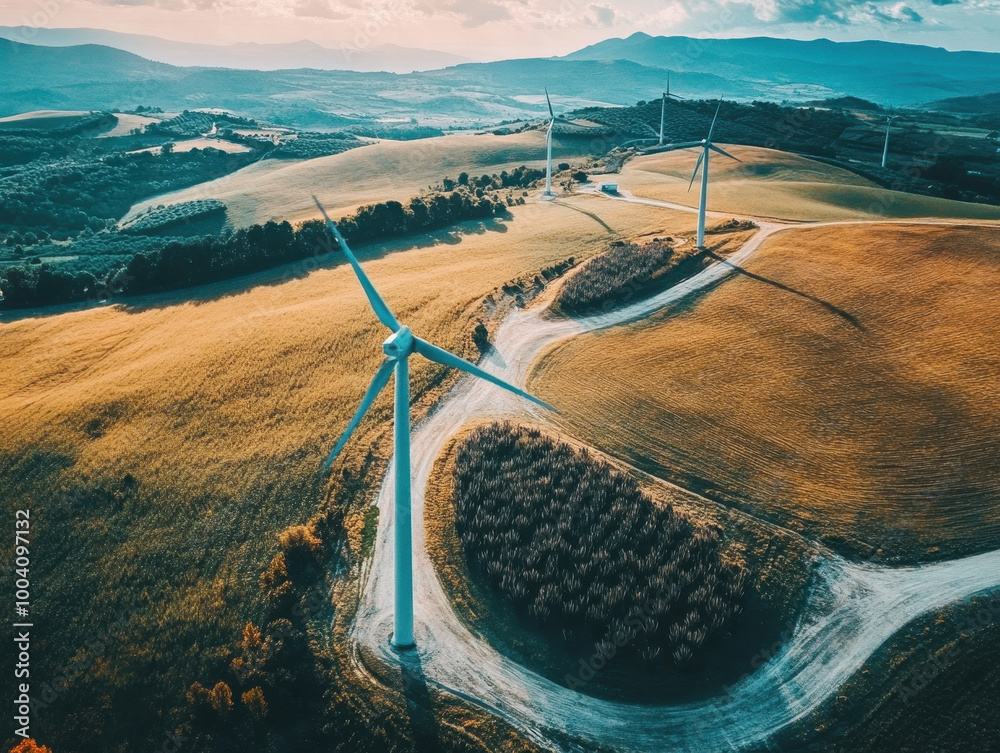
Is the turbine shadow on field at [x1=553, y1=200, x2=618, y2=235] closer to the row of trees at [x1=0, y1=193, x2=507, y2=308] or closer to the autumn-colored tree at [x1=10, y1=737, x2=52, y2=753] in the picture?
the row of trees at [x1=0, y1=193, x2=507, y2=308]

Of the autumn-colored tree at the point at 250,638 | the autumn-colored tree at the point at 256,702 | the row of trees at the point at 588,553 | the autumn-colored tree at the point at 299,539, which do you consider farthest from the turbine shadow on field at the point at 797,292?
the autumn-colored tree at the point at 256,702

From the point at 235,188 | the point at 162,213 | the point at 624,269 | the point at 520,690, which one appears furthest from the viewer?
the point at 235,188

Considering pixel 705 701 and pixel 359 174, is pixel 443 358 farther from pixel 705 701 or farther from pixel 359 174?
pixel 359 174

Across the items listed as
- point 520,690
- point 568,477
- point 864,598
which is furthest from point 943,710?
point 568,477

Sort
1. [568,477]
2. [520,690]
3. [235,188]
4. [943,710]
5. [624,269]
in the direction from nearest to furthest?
[943,710], [520,690], [568,477], [624,269], [235,188]

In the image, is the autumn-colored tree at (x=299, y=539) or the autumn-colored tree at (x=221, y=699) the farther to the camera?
the autumn-colored tree at (x=299, y=539)

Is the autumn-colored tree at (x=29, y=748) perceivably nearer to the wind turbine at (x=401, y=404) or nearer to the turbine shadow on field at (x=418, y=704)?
the wind turbine at (x=401, y=404)

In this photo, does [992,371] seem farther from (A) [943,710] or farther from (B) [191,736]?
(B) [191,736]

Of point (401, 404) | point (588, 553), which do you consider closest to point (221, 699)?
point (401, 404)
